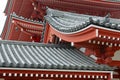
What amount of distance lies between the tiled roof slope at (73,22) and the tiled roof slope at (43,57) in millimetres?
706

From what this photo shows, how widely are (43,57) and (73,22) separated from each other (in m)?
1.73

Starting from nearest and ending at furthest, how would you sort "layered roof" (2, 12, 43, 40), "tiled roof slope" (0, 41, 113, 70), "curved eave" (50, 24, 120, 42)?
"curved eave" (50, 24, 120, 42) < "tiled roof slope" (0, 41, 113, 70) < "layered roof" (2, 12, 43, 40)

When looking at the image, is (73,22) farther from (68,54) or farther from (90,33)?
(90,33)

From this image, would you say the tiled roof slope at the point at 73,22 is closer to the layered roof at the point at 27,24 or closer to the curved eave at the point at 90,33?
the curved eave at the point at 90,33

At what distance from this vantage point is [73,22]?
24.0 feet

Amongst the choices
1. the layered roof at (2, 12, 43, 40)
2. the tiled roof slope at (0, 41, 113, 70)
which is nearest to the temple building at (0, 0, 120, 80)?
the tiled roof slope at (0, 41, 113, 70)

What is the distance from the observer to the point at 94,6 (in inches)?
444

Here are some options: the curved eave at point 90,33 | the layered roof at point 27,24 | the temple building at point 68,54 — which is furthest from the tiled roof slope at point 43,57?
the layered roof at point 27,24

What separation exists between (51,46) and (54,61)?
137 cm

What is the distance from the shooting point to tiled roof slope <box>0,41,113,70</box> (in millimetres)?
5257

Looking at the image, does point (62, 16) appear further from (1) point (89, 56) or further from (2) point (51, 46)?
(1) point (89, 56)

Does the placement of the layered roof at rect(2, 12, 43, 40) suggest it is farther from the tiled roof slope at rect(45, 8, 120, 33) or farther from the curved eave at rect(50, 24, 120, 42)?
the curved eave at rect(50, 24, 120, 42)

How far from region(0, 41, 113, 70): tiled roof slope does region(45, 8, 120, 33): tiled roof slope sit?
706 mm

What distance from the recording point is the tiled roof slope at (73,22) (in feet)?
17.1
